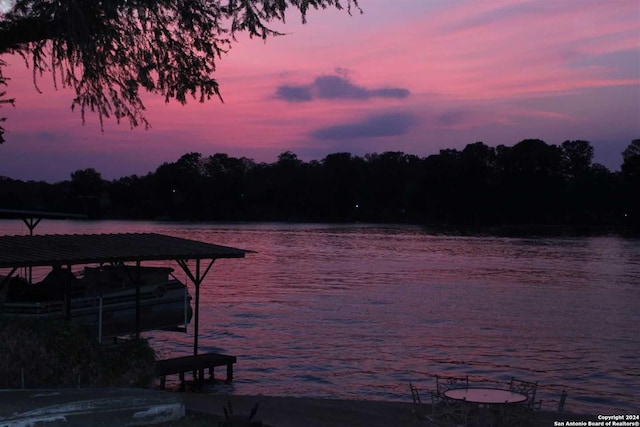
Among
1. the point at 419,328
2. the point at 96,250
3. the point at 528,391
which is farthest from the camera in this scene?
the point at 419,328

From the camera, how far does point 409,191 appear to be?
169 meters

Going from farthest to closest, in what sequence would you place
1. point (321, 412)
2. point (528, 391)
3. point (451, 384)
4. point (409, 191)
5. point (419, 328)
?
point (409, 191) < point (419, 328) < point (321, 412) < point (528, 391) < point (451, 384)

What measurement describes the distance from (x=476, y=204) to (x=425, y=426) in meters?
151

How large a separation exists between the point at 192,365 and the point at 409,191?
496 ft

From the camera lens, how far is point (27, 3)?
14.7 metres

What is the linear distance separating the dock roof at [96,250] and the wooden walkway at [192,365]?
2.88 m

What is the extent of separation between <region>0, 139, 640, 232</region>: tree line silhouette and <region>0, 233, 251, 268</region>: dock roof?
118m

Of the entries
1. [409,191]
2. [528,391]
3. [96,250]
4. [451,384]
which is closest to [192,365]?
[96,250]

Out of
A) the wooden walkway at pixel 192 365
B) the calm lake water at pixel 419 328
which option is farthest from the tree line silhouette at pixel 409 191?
the wooden walkway at pixel 192 365

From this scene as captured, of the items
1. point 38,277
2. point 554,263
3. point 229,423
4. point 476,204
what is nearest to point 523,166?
point 476,204

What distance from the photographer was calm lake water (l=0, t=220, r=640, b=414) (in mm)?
22219

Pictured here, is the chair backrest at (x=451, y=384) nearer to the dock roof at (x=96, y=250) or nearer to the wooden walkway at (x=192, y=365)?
the dock roof at (x=96, y=250)

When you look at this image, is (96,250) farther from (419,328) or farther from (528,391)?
(419,328)

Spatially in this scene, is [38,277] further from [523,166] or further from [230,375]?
[523,166]
